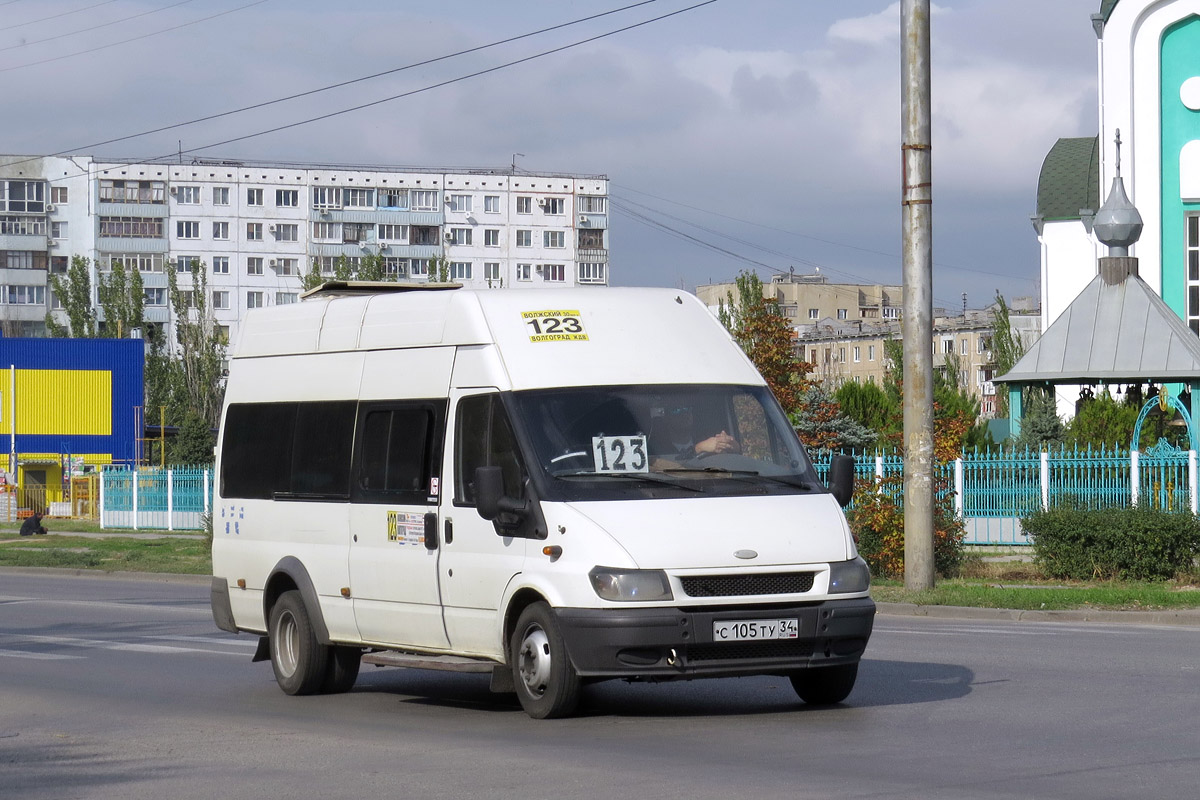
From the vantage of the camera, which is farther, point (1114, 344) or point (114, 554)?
point (114, 554)

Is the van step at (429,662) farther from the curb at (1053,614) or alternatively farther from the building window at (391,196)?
the building window at (391,196)

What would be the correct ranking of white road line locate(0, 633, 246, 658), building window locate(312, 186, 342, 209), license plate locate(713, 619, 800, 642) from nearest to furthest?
license plate locate(713, 619, 800, 642) → white road line locate(0, 633, 246, 658) → building window locate(312, 186, 342, 209)

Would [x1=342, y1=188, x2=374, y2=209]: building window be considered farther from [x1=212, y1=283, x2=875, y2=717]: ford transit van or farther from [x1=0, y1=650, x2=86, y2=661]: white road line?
[x1=212, y1=283, x2=875, y2=717]: ford transit van

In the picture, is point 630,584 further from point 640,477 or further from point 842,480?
point 842,480

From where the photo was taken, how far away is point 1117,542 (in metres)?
22.9

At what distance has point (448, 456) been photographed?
449 inches

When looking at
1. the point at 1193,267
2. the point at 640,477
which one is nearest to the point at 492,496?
the point at 640,477

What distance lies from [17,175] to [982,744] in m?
111

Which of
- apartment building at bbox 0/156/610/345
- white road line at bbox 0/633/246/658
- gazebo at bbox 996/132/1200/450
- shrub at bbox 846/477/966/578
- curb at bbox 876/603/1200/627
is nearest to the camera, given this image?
white road line at bbox 0/633/246/658

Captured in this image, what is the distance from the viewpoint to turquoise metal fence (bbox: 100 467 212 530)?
4916 centimetres

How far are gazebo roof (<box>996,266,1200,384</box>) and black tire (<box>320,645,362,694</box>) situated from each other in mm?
22101

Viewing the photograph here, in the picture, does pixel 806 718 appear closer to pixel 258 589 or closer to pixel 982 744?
pixel 982 744

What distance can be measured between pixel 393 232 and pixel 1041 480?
9548cm

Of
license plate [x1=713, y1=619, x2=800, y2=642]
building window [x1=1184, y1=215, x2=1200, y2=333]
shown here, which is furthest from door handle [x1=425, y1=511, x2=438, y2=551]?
building window [x1=1184, y1=215, x2=1200, y2=333]
